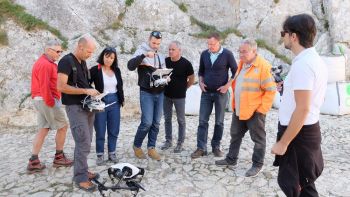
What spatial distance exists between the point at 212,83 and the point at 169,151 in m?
1.54

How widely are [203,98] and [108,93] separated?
1687 millimetres

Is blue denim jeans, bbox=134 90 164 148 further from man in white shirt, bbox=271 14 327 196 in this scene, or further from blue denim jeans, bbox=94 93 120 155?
man in white shirt, bbox=271 14 327 196

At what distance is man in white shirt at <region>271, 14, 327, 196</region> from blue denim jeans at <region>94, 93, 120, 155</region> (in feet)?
9.72

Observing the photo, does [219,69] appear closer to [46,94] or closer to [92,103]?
[92,103]

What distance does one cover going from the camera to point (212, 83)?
5.89 meters

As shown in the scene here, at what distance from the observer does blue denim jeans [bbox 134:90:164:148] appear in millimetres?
5691

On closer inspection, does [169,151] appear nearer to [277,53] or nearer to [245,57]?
[245,57]

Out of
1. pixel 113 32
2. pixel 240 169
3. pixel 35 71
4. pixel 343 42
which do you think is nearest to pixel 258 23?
pixel 343 42

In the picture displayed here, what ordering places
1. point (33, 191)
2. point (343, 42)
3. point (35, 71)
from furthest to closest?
point (343, 42)
point (35, 71)
point (33, 191)

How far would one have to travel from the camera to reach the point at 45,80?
5215 mm

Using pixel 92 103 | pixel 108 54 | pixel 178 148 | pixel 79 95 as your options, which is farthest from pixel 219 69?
pixel 79 95

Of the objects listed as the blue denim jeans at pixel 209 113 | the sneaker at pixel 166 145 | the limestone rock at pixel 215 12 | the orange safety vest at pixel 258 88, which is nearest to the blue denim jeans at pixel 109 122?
the sneaker at pixel 166 145

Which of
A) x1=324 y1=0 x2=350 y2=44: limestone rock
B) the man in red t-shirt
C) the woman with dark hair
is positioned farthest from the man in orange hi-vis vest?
x1=324 y1=0 x2=350 y2=44: limestone rock

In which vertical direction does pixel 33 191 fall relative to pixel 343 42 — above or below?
below
